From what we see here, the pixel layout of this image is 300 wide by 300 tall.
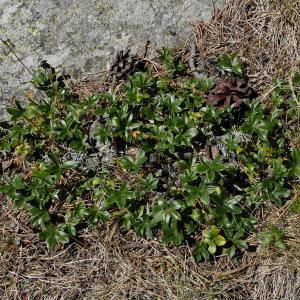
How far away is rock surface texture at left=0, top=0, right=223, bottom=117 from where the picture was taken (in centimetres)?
357

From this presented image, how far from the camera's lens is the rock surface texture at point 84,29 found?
3.57m

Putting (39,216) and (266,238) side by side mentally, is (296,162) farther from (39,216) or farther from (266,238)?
(39,216)

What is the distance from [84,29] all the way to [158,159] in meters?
1.25

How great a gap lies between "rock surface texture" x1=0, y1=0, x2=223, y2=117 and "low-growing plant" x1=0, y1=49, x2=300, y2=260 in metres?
0.25

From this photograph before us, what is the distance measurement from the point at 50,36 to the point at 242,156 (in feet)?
5.65

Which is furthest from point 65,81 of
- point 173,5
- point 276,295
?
point 276,295

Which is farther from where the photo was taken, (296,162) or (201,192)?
(296,162)

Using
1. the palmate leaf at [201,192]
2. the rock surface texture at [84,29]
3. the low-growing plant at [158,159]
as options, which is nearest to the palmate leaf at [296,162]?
the low-growing plant at [158,159]

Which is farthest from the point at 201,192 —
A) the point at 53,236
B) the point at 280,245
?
the point at 53,236

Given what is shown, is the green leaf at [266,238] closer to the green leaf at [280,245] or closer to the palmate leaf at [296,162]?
the green leaf at [280,245]

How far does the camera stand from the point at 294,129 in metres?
3.17

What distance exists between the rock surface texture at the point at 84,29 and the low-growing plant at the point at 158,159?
25 cm

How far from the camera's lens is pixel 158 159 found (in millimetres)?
3080

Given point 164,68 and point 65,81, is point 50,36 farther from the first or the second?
point 164,68
